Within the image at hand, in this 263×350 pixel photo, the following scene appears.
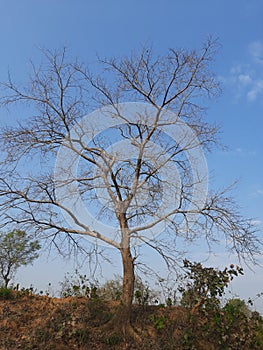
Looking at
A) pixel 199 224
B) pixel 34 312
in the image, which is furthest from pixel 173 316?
pixel 34 312

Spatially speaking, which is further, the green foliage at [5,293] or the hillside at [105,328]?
the green foliage at [5,293]

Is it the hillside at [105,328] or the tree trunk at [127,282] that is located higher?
the tree trunk at [127,282]

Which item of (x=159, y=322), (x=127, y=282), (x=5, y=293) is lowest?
(x=159, y=322)

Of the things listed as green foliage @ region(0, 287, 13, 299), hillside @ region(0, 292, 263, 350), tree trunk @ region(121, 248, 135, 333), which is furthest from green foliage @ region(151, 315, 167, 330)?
green foliage @ region(0, 287, 13, 299)

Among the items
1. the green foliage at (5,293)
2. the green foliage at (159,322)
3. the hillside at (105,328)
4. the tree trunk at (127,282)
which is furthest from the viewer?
the green foliage at (5,293)

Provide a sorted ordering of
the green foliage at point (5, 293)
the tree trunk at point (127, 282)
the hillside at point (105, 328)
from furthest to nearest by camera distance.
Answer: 1. the green foliage at point (5, 293)
2. the tree trunk at point (127, 282)
3. the hillside at point (105, 328)

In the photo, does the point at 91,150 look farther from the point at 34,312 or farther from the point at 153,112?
the point at 34,312

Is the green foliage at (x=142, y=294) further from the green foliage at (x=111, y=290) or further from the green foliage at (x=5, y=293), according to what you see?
the green foliage at (x=5, y=293)

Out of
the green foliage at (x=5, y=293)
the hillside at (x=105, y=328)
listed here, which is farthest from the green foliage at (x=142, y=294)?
the green foliage at (x=5, y=293)

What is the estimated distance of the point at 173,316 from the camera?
24.0ft

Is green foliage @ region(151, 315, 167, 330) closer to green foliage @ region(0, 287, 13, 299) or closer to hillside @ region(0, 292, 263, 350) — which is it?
hillside @ region(0, 292, 263, 350)

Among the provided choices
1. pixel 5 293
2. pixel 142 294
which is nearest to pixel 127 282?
pixel 142 294

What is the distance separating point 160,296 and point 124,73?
502 centimetres

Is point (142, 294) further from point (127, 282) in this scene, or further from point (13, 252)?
point (13, 252)
